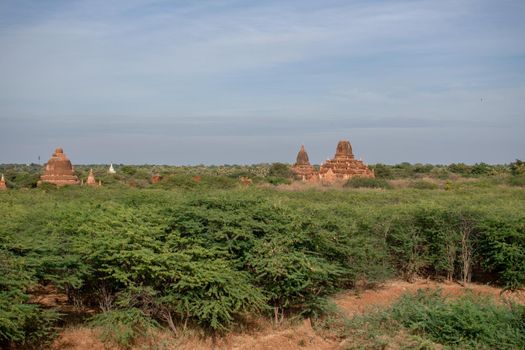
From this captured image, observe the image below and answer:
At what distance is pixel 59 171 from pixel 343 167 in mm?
26525

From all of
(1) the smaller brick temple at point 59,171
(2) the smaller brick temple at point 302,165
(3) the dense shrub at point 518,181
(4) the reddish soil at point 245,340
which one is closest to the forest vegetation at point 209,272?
(4) the reddish soil at point 245,340

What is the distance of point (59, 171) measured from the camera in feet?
145

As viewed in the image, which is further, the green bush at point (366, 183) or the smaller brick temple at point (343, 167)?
the smaller brick temple at point (343, 167)

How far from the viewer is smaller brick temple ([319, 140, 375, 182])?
54844 millimetres

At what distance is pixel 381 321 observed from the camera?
12.1 meters

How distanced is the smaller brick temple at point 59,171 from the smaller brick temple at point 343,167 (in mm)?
22931

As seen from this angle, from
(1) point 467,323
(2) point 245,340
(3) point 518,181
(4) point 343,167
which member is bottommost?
(2) point 245,340

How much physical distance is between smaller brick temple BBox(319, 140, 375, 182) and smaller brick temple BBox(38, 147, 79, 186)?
22931 mm

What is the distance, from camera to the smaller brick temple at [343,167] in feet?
180

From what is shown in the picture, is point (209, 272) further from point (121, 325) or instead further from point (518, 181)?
point (518, 181)

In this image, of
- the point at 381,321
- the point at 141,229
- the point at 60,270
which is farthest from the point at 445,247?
the point at 60,270

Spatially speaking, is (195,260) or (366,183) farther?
(366,183)

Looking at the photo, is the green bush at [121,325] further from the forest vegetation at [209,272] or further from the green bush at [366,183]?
the green bush at [366,183]

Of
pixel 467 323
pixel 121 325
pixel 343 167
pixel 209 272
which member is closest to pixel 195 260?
pixel 209 272
